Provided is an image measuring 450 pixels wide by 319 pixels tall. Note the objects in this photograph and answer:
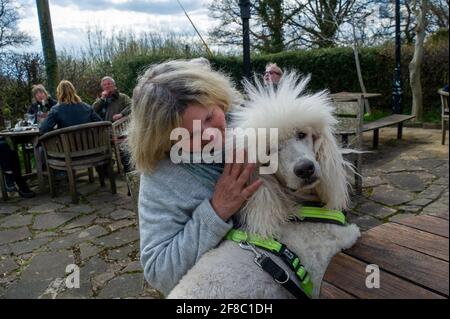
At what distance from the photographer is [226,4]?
37.0 ft

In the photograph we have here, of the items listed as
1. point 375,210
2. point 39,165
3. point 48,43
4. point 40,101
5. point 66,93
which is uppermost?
point 48,43

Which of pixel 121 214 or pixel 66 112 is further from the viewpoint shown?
pixel 66 112

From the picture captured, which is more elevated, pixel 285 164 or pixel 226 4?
pixel 226 4

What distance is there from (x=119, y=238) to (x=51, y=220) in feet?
3.84

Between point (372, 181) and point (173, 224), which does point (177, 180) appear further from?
point (372, 181)

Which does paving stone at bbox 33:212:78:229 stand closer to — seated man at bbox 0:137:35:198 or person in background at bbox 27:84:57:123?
seated man at bbox 0:137:35:198

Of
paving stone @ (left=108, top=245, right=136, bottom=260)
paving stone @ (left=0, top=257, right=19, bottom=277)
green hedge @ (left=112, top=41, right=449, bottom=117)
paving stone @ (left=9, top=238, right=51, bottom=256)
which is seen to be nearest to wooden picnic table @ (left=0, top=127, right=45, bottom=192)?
paving stone @ (left=9, top=238, right=51, bottom=256)

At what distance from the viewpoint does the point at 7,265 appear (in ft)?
11.4

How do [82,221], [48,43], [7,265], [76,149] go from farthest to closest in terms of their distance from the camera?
1. [48,43]
2. [76,149]
3. [82,221]
4. [7,265]

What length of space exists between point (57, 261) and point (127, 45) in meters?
9.97

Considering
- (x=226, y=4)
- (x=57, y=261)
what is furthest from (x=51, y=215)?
(x=226, y=4)

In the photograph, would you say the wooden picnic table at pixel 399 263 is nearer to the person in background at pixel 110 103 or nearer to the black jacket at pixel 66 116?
the black jacket at pixel 66 116

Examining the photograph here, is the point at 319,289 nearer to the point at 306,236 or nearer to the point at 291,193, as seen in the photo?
the point at 306,236

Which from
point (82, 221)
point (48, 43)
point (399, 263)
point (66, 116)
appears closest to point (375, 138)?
point (82, 221)
